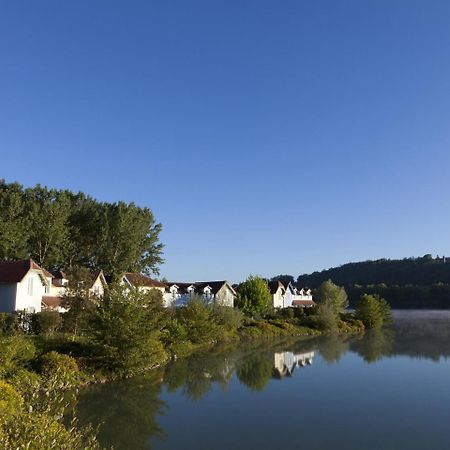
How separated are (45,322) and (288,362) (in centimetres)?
1939

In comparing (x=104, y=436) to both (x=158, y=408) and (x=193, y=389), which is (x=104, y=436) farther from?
(x=193, y=389)

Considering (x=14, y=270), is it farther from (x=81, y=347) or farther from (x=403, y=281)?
(x=403, y=281)

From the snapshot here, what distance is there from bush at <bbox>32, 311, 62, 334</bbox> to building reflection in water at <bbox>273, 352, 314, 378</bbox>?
643 inches

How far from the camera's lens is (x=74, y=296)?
3625cm

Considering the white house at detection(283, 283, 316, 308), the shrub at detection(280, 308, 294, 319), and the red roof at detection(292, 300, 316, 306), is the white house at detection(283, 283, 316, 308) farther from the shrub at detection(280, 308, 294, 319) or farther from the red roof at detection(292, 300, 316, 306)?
the shrub at detection(280, 308, 294, 319)

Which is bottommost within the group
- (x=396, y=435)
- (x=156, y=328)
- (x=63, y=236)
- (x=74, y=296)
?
(x=396, y=435)

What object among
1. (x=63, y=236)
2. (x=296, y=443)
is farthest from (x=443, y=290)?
(x=296, y=443)

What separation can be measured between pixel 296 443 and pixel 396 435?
4.29 m

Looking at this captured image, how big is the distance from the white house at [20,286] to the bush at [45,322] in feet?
21.0

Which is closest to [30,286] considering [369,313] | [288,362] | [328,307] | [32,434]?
[288,362]

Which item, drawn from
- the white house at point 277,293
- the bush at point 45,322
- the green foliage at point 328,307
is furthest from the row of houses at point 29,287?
the white house at point 277,293

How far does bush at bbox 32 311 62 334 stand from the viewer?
1339 inches

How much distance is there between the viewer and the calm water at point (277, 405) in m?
18.4

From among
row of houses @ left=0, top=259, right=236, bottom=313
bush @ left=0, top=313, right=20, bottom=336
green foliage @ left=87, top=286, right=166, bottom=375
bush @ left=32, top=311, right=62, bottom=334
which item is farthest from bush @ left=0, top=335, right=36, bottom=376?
row of houses @ left=0, top=259, right=236, bottom=313
